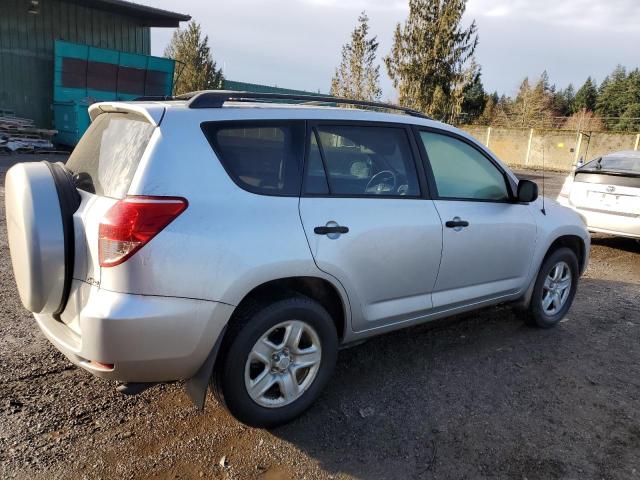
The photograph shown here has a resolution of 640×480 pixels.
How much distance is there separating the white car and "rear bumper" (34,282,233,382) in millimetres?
6495

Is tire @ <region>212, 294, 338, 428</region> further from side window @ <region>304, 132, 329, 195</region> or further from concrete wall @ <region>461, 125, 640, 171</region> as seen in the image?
concrete wall @ <region>461, 125, 640, 171</region>

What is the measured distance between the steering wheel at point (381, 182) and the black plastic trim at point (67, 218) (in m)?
1.63

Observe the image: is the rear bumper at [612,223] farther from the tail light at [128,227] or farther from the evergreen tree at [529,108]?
the evergreen tree at [529,108]

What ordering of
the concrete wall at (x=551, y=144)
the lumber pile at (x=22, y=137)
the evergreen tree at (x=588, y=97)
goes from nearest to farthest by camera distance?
the lumber pile at (x=22, y=137) → the concrete wall at (x=551, y=144) → the evergreen tree at (x=588, y=97)

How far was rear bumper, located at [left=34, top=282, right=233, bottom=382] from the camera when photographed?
2.27 metres

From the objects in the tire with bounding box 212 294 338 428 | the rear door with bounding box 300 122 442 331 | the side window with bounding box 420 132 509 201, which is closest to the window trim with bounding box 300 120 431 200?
the rear door with bounding box 300 122 442 331

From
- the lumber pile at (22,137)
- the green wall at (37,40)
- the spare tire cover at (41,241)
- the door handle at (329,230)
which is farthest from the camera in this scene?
the green wall at (37,40)

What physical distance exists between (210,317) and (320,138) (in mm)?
1245

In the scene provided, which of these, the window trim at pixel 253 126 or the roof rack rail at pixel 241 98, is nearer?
the window trim at pixel 253 126

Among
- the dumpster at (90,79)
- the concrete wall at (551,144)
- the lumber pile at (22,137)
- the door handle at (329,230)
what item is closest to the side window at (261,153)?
the door handle at (329,230)

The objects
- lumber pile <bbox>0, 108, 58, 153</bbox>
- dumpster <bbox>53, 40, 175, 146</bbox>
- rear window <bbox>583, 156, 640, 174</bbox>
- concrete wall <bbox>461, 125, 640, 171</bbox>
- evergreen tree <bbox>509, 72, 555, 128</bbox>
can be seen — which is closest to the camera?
rear window <bbox>583, 156, 640, 174</bbox>

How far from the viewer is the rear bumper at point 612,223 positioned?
22.8 feet

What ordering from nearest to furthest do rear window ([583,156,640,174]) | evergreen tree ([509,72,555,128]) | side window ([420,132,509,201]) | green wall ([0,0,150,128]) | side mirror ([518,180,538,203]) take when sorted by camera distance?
side window ([420,132,509,201])
side mirror ([518,180,538,203])
rear window ([583,156,640,174])
green wall ([0,0,150,128])
evergreen tree ([509,72,555,128])

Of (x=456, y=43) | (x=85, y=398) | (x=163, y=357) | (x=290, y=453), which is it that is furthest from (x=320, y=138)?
(x=456, y=43)
